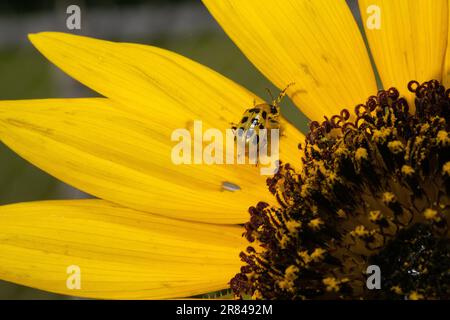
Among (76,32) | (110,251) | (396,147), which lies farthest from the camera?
(76,32)

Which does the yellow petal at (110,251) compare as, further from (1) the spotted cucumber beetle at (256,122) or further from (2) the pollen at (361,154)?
(2) the pollen at (361,154)

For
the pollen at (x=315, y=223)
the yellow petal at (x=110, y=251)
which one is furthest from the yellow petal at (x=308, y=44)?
the yellow petal at (x=110, y=251)

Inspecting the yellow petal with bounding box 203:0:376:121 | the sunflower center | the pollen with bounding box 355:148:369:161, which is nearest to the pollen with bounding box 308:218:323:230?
the sunflower center

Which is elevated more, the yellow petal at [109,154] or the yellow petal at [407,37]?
the yellow petal at [407,37]

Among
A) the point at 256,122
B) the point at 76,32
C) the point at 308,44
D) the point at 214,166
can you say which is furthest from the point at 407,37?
the point at 76,32

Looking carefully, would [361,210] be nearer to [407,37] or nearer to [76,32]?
[407,37]
